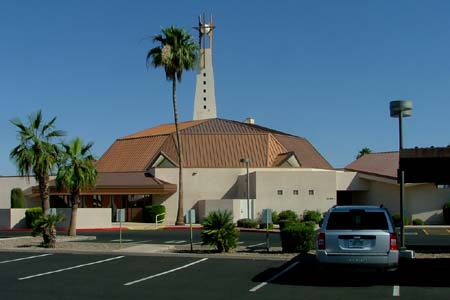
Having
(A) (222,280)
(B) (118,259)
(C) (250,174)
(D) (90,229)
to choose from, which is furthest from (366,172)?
(A) (222,280)

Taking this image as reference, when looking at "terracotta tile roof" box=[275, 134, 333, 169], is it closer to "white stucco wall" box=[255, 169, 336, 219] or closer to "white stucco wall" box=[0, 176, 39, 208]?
"white stucco wall" box=[255, 169, 336, 219]

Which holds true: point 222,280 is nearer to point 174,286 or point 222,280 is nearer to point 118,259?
point 174,286

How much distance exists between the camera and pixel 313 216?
44.7 metres

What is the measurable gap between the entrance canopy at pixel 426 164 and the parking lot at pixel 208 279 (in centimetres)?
250

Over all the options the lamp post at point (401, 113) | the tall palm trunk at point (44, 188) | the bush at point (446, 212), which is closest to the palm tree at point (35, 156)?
the tall palm trunk at point (44, 188)

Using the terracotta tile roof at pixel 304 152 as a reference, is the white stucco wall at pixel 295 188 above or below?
below

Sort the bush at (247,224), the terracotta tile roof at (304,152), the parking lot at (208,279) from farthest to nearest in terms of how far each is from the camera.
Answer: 1. the terracotta tile roof at (304,152)
2. the bush at (247,224)
3. the parking lot at (208,279)

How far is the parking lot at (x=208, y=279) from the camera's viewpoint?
42.6ft

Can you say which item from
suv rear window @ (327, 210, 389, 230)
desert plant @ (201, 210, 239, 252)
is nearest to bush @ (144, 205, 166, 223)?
desert plant @ (201, 210, 239, 252)

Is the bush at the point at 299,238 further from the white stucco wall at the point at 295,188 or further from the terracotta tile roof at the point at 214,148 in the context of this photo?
the terracotta tile roof at the point at 214,148

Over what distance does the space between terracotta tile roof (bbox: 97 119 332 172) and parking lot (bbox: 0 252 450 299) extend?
104ft

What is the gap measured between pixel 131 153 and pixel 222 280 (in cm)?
4136

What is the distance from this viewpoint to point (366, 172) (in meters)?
51.0

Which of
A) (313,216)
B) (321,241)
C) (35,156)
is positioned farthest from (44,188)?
(313,216)
